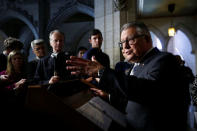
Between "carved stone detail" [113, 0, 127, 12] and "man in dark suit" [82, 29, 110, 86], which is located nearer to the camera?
"man in dark suit" [82, 29, 110, 86]

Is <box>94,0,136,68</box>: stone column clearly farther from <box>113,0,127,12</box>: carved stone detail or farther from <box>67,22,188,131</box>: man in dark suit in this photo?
<box>67,22,188,131</box>: man in dark suit

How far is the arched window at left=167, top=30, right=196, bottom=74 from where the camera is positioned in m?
11.8

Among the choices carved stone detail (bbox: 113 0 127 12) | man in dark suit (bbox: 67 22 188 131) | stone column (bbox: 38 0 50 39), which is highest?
stone column (bbox: 38 0 50 39)

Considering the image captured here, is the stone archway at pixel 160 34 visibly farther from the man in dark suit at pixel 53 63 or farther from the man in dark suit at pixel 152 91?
the man in dark suit at pixel 152 91

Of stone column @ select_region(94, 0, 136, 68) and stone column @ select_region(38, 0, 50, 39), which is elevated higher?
stone column @ select_region(38, 0, 50, 39)

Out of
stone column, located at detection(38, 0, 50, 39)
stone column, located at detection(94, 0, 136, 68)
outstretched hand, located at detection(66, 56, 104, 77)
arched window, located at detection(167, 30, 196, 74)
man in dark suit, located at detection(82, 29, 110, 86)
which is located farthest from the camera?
stone column, located at detection(38, 0, 50, 39)

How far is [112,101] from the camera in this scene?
5.81 feet

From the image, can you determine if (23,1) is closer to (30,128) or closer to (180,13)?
(180,13)

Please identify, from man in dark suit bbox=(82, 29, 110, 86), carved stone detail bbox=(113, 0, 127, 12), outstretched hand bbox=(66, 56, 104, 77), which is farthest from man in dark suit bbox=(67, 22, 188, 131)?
carved stone detail bbox=(113, 0, 127, 12)

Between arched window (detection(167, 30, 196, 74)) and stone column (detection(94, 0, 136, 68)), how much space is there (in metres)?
A: 7.51

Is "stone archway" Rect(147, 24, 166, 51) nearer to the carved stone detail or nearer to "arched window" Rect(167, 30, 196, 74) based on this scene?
"arched window" Rect(167, 30, 196, 74)

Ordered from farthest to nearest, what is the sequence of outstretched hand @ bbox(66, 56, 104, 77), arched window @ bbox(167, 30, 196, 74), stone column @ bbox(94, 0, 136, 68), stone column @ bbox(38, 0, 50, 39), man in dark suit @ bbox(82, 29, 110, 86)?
stone column @ bbox(38, 0, 50, 39) → arched window @ bbox(167, 30, 196, 74) → stone column @ bbox(94, 0, 136, 68) → man in dark suit @ bbox(82, 29, 110, 86) → outstretched hand @ bbox(66, 56, 104, 77)

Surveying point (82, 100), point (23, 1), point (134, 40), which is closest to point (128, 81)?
point (82, 100)

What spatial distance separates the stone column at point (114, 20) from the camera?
5.00 metres
